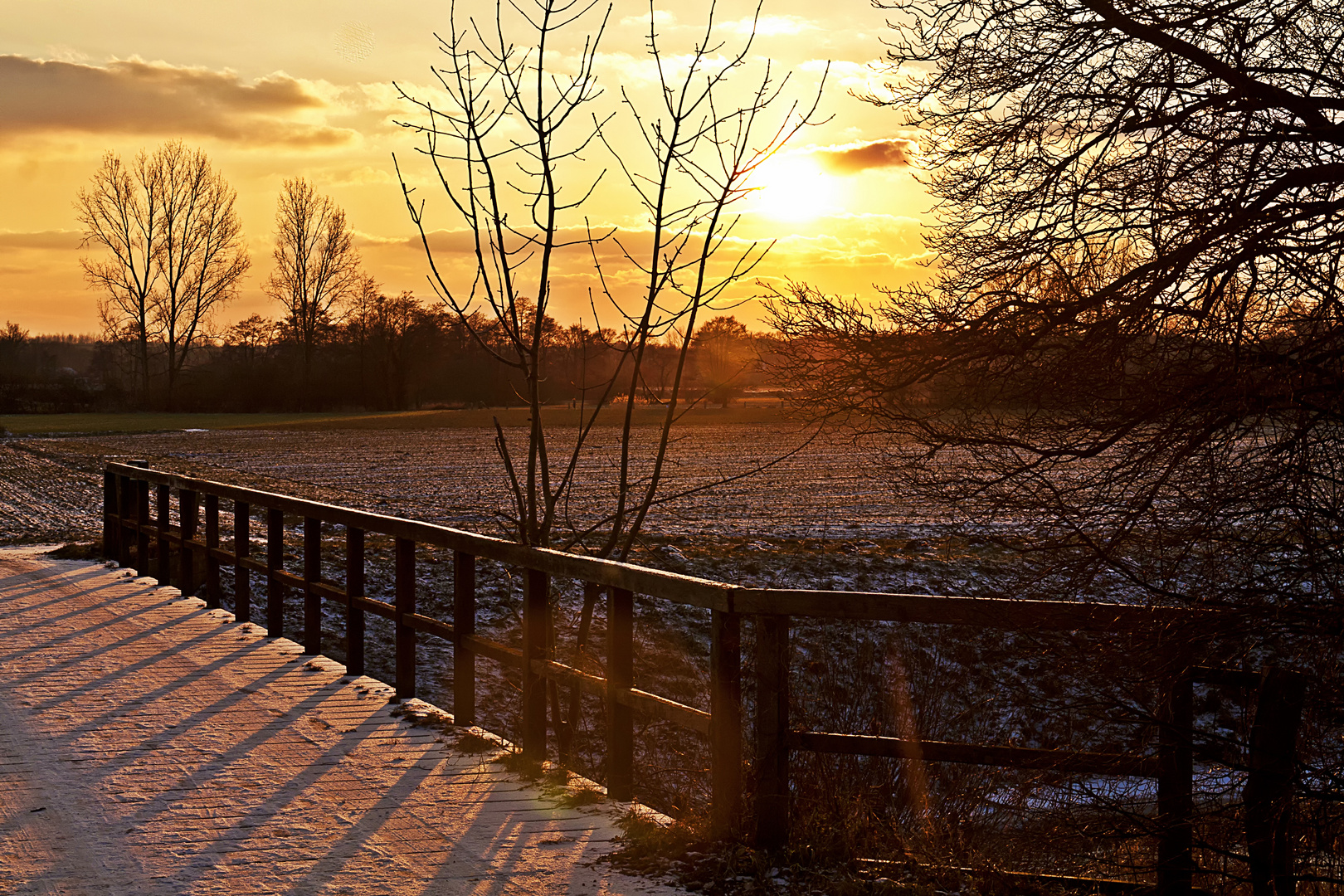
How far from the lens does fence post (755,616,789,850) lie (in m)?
4.90

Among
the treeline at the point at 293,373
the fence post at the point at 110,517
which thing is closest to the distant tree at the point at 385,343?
the treeline at the point at 293,373

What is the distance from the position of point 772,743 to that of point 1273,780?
1.94m

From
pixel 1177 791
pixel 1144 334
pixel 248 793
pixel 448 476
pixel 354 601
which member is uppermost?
pixel 1144 334

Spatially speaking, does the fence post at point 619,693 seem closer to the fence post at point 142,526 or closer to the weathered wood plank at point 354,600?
the weathered wood plank at point 354,600

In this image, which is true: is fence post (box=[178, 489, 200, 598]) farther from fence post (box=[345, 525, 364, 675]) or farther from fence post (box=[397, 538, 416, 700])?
fence post (box=[397, 538, 416, 700])

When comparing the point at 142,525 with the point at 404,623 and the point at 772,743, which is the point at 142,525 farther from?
the point at 772,743

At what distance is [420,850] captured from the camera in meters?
4.90

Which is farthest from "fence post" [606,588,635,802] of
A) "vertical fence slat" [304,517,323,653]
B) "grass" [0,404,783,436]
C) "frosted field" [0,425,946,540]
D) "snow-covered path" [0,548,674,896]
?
"grass" [0,404,783,436]

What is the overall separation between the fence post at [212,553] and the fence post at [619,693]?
19.5 ft

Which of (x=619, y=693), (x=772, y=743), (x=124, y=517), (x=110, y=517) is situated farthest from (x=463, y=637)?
(x=110, y=517)

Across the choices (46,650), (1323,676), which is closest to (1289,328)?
(1323,676)

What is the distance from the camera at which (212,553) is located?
1059cm

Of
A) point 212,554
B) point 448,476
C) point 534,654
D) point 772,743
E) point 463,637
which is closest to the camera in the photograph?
point 772,743

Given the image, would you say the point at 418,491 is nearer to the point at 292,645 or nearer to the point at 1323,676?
the point at 292,645
